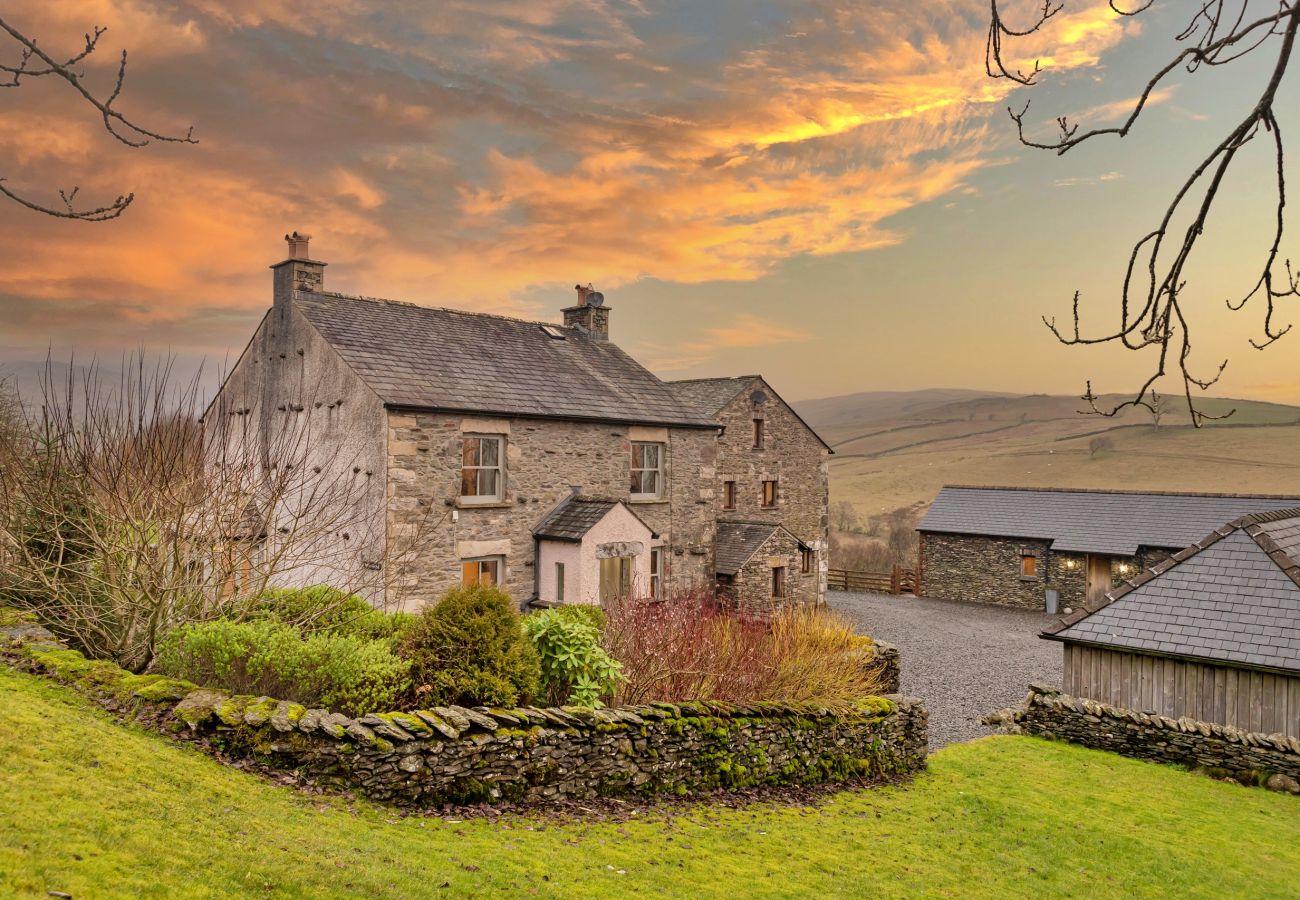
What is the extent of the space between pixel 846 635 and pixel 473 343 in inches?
508

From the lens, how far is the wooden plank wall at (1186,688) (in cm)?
1405

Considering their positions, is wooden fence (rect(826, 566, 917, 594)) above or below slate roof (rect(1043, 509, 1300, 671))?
below

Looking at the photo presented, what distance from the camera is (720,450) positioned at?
2980cm

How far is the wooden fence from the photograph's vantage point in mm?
37094

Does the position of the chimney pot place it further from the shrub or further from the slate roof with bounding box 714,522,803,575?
the slate roof with bounding box 714,522,803,575

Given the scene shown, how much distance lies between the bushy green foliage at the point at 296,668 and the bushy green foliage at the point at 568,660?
190cm

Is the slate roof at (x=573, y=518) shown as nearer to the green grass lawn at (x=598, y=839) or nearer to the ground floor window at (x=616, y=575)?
the ground floor window at (x=616, y=575)

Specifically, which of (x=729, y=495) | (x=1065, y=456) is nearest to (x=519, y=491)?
(x=729, y=495)

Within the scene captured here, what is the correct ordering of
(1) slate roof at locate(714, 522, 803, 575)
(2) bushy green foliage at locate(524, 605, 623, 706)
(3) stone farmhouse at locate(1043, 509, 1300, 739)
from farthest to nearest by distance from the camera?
(1) slate roof at locate(714, 522, 803, 575) < (3) stone farmhouse at locate(1043, 509, 1300, 739) < (2) bushy green foliage at locate(524, 605, 623, 706)

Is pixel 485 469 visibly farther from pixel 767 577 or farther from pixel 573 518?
pixel 767 577

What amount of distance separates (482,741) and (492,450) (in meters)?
11.3

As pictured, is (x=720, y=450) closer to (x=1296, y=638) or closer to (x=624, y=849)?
(x=1296, y=638)

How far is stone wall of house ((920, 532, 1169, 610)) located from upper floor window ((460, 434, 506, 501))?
937 inches

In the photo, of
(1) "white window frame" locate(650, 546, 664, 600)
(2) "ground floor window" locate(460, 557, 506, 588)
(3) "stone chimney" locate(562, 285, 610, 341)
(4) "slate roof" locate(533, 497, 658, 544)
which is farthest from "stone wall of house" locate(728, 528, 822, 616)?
(3) "stone chimney" locate(562, 285, 610, 341)
